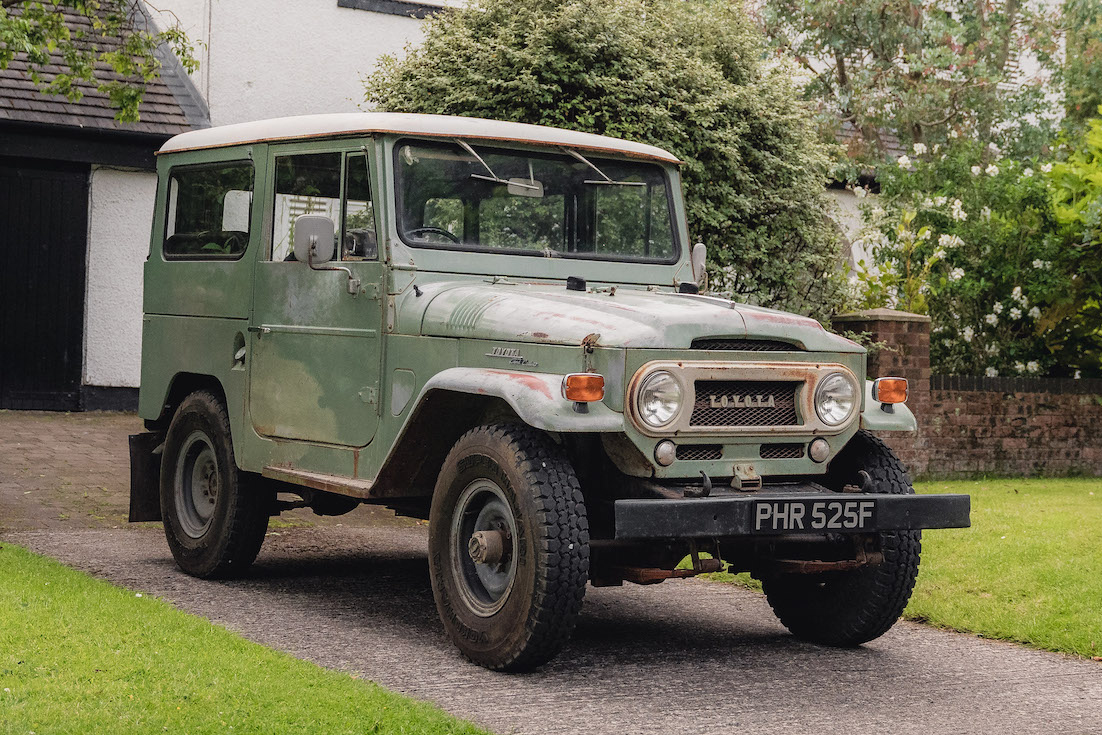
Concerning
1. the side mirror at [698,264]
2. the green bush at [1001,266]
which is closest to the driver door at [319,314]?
the side mirror at [698,264]

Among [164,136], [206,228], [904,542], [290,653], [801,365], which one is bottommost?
[290,653]

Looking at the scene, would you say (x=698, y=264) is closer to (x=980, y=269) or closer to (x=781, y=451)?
(x=781, y=451)

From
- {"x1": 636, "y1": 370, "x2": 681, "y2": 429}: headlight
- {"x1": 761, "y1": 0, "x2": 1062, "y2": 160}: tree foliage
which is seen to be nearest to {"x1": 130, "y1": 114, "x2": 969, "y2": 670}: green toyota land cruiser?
{"x1": 636, "y1": 370, "x2": 681, "y2": 429}: headlight

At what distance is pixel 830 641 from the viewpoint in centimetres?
678

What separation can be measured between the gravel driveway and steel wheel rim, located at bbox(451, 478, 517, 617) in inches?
11.2

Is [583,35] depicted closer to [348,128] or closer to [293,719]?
[348,128]

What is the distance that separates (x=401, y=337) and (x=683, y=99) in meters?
5.62

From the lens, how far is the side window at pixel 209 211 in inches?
310

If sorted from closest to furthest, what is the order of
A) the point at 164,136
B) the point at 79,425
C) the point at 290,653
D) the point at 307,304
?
the point at 290,653, the point at 307,304, the point at 79,425, the point at 164,136

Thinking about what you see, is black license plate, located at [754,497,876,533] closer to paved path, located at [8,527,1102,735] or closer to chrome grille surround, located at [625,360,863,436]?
chrome grille surround, located at [625,360,863,436]

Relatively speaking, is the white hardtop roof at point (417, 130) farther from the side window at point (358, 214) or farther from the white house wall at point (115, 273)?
the white house wall at point (115, 273)

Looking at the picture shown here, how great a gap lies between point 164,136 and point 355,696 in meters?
11.4

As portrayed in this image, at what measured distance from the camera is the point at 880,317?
513 inches

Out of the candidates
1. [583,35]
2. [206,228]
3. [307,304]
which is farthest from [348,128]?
[583,35]
